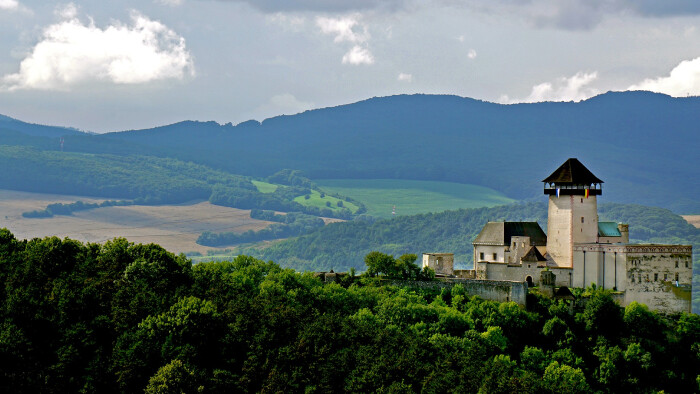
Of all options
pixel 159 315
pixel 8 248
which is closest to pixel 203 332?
pixel 159 315

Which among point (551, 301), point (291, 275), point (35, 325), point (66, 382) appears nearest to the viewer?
point (66, 382)

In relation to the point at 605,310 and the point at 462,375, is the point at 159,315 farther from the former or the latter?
the point at 605,310

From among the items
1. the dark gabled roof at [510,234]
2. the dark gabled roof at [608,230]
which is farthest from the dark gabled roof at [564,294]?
the dark gabled roof at [608,230]

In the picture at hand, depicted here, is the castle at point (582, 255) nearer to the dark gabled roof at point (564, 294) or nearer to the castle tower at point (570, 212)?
the castle tower at point (570, 212)

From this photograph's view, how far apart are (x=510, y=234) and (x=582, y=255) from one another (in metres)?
7.18

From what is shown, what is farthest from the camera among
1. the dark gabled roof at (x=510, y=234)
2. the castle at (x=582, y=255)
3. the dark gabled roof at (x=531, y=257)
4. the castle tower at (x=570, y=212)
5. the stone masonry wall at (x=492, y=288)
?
the dark gabled roof at (x=510, y=234)

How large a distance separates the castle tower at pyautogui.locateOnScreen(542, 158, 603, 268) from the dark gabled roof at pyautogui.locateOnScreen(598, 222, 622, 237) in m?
1.46

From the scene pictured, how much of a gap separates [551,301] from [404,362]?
19.3 m

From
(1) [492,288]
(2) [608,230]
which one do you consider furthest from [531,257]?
(2) [608,230]

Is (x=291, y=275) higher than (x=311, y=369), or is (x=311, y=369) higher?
(x=291, y=275)

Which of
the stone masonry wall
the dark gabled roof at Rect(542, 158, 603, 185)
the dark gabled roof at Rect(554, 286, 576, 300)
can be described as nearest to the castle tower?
the dark gabled roof at Rect(542, 158, 603, 185)

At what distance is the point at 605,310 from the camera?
7812 cm

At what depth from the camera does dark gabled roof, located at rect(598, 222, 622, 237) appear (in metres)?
84.3

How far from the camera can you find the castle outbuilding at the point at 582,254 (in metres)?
79.9
